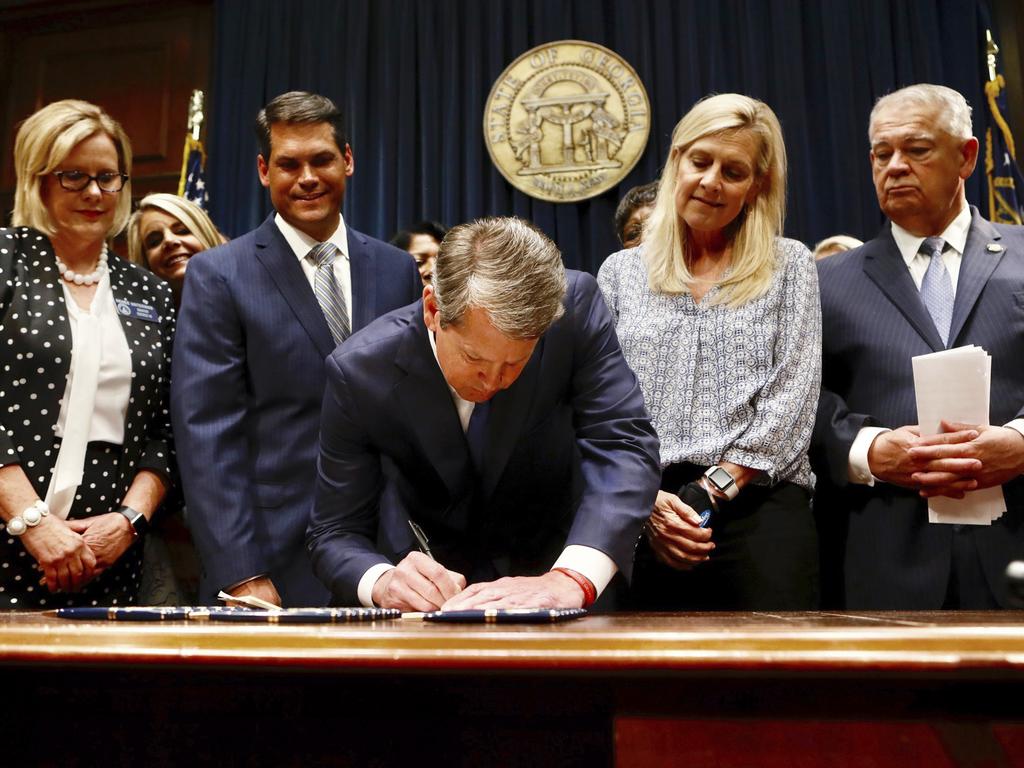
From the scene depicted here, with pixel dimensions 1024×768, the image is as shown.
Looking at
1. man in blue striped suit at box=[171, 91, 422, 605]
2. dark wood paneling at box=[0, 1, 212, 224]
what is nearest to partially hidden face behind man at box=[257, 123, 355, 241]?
man in blue striped suit at box=[171, 91, 422, 605]

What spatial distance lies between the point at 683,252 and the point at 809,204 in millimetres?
2390

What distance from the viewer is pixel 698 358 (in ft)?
7.18

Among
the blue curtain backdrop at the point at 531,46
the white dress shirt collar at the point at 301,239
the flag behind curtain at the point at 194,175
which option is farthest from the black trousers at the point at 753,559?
the flag behind curtain at the point at 194,175

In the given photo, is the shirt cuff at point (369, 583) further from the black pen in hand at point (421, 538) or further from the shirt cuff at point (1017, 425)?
the shirt cuff at point (1017, 425)

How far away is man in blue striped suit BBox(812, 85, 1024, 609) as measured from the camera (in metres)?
2.13

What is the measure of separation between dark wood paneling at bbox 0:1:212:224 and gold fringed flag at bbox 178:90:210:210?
0.52 ft

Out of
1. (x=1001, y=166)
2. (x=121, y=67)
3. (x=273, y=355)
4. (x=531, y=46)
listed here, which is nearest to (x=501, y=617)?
(x=273, y=355)

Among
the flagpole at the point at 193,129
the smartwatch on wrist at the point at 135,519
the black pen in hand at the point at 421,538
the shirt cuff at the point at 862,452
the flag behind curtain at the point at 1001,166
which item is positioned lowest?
the black pen in hand at the point at 421,538

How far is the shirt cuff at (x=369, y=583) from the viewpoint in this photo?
1.71 m

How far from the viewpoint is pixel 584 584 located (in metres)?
1.65

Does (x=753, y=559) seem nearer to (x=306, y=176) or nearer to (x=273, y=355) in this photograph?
(x=273, y=355)

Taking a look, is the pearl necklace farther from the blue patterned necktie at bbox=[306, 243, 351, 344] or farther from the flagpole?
→ the flagpole

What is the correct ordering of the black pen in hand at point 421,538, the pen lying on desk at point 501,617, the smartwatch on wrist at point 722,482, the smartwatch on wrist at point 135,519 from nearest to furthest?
the pen lying on desk at point 501,617
the black pen in hand at point 421,538
the smartwatch on wrist at point 722,482
the smartwatch on wrist at point 135,519

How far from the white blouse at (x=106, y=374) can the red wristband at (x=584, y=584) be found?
1.24 meters
